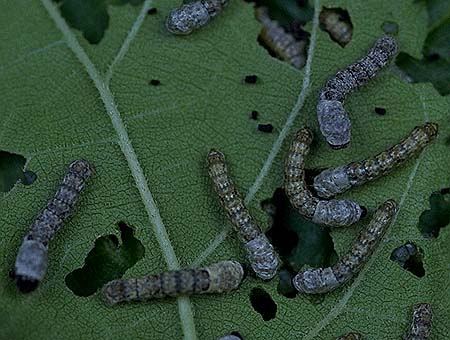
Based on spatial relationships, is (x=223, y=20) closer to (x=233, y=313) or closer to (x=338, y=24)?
(x=338, y=24)

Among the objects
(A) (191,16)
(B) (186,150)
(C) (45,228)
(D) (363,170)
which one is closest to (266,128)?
(B) (186,150)

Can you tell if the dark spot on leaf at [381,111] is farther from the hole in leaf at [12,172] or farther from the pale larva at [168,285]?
the hole in leaf at [12,172]

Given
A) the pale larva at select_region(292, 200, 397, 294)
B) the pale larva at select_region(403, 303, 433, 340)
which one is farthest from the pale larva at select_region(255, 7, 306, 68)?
the pale larva at select_region(403, 303, 433, 340)

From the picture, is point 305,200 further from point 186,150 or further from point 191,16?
point 191,16

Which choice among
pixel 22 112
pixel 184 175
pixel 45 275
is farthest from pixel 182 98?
pixel 45 275

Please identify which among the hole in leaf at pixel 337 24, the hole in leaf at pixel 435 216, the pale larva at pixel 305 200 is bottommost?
the hole in leaf at pixel 435 216

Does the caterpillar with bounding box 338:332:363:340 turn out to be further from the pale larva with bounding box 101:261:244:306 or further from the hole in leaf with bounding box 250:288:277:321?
the pale larva with bounding box 101:261:244:306

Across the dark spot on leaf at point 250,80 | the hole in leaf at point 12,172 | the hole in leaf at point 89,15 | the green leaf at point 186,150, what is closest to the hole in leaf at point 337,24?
the green leaf at point 186,150
